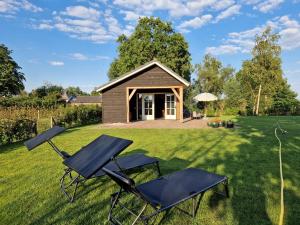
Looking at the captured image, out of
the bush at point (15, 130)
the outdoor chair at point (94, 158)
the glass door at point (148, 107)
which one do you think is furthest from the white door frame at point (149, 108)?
the outdoor chair at point (94, 158)

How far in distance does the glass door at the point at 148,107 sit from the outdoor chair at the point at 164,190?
15.0 meters

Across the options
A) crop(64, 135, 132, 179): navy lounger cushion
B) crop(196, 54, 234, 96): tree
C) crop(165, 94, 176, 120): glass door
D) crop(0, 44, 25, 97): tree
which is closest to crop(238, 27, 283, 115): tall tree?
crop(196, 54, 234, 96): tree

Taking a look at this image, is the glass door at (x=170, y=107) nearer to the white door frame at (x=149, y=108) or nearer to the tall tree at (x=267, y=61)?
the white door frame at (x=149, y=108)

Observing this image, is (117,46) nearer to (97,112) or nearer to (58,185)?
(97,112)

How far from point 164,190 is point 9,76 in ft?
162

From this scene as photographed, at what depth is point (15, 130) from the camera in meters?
9.23

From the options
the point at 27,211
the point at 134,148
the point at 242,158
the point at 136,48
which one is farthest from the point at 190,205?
the point at 136,48

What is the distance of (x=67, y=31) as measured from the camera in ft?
79.5

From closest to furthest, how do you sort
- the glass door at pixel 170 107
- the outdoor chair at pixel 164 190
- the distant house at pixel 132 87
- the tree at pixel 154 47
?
the outdoor chair at pixel 164 190
the distant house at pixel 132 87
the glass door at pixel 170 107
the tree at pixel 154 47

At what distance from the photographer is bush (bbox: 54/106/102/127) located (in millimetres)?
13803

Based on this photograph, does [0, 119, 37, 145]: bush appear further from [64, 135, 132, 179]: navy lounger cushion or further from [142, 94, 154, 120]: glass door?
[142, 94, 154, 120]: glass door

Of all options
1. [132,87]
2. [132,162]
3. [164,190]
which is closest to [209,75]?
[132,87]

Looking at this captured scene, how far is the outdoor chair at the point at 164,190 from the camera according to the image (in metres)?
2.59

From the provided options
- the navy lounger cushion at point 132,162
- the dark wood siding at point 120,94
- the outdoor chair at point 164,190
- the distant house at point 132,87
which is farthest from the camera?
the dark wood siding at point 120,94
